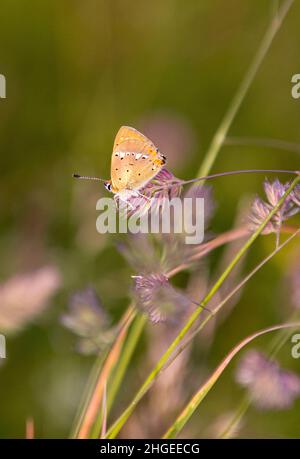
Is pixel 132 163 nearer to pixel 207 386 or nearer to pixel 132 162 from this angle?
pixel 132 162

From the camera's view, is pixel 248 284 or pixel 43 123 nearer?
pixel 248 284

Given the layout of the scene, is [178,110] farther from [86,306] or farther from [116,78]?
[86,306]

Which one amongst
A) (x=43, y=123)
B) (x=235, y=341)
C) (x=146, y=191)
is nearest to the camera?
(x=146, y=191)

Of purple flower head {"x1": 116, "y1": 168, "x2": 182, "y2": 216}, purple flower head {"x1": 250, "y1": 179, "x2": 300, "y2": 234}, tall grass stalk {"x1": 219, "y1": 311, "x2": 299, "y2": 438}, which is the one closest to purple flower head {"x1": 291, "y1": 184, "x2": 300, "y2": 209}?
purple flower head {"x1": 250, "y1": 179, "x2": 300, "y2": 234}

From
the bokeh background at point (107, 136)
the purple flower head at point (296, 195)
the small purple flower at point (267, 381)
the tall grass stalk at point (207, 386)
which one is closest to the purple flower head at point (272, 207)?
the purple flower head at point (296, 195)

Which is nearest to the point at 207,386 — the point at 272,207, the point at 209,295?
the point at 209,295

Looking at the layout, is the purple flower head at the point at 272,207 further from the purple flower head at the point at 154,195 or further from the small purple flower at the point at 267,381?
the small purple flower at the point at 267,381

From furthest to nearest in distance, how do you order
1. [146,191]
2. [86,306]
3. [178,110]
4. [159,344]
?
[178,110] → [159,344] → [86,306] → [146,191]

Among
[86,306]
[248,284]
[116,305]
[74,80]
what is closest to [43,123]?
[74,80]
